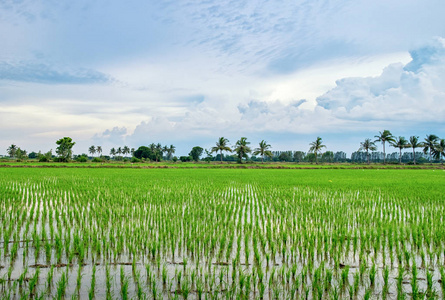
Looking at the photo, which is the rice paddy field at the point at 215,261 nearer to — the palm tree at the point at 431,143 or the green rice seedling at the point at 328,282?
the green rice seedling at the point at 328,282

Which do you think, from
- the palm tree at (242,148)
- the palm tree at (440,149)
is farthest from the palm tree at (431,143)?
the palm tree at (242,148)

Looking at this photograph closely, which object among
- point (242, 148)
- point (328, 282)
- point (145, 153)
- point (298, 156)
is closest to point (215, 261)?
point (328, 282)

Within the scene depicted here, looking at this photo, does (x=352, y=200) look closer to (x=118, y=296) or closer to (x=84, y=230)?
(x=84, y=230)

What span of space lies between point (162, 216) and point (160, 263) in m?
2.85

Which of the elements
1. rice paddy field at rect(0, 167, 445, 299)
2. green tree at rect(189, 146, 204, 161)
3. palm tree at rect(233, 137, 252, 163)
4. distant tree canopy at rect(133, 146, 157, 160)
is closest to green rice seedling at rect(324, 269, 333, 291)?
rice paddy field at rect(0, 167, 445, 299)

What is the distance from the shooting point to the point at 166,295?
10.5 ft

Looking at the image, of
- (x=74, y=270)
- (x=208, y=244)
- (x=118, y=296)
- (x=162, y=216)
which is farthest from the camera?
(x=162, y=216)

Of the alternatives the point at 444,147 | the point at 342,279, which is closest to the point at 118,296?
the point at 342,279

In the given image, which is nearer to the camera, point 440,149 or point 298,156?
point 440,149

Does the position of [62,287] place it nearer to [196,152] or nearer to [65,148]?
[65,148]

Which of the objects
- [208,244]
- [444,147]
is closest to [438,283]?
[208,244]

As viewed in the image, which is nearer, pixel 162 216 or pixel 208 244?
pixel 208 244

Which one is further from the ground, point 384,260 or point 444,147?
point 444,147

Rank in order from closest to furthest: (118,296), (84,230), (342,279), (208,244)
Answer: (118,296), (342,279), (208,244), (84,230)
